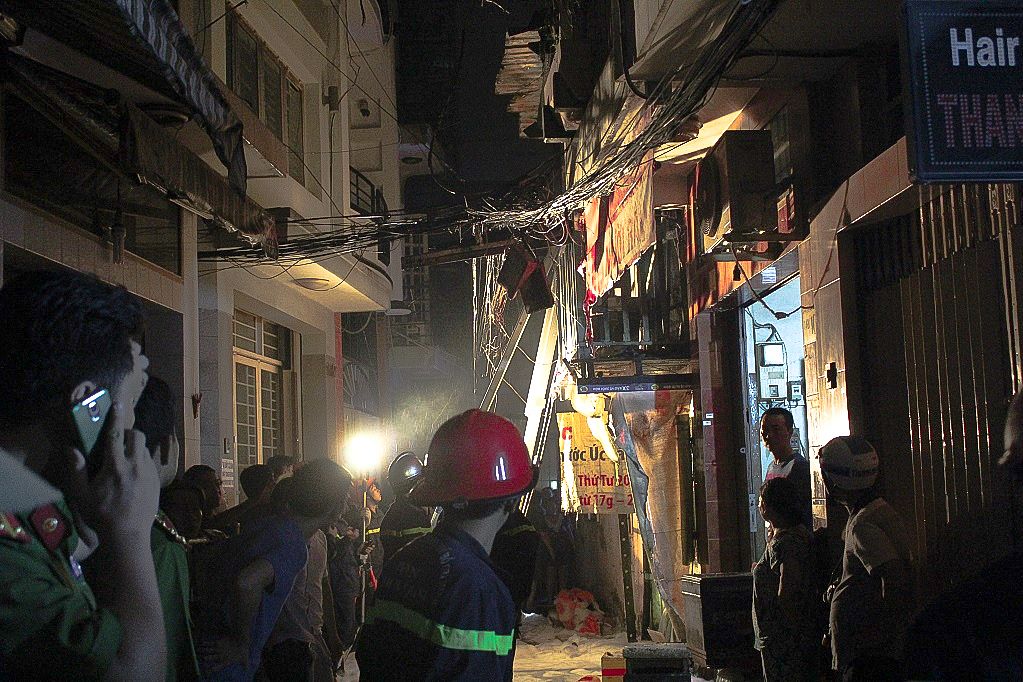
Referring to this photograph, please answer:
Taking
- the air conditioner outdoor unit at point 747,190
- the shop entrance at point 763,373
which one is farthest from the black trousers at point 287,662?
the shop entrance at point 763,373

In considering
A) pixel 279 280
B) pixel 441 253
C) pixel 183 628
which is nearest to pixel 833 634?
pixel 183 628

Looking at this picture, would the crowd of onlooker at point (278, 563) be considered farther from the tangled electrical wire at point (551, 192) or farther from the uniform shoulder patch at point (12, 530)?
the tangled electrical wire at point (551, 192)

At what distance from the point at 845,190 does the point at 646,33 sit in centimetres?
259

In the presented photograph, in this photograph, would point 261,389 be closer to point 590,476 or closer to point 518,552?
point 590,476

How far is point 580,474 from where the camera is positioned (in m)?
14.2

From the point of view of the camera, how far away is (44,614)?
1.74m

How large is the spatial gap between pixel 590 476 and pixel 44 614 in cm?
1258

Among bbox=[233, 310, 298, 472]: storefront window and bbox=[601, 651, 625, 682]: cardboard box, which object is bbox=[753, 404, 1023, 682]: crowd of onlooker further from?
bbox=[233, 310, 298, 472]: storefront window

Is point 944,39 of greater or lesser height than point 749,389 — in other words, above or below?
above

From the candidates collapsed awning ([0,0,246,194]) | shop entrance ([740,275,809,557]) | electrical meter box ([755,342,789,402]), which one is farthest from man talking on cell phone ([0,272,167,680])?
electrical meter box ([755,342,789,402])

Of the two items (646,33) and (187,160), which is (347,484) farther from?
(646,33)

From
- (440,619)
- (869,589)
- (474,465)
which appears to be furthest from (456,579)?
(869,589)

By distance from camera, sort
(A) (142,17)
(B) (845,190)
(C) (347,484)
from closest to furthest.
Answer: (C) (347,484) → (A) (142,17) → (B) (845,190)

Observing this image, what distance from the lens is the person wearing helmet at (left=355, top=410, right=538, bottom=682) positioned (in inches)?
115
